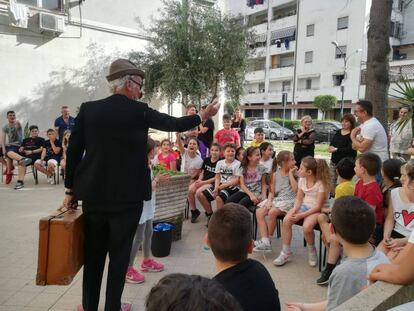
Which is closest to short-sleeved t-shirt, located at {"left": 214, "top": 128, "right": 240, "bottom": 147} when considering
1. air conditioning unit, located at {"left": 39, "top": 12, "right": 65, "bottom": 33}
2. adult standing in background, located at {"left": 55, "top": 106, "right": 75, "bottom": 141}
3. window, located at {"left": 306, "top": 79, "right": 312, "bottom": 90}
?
adult standing in background, located at {"left": 55, "top": 106, "right": 75, "bottom": 141}

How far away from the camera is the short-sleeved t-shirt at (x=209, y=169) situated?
18.9ft

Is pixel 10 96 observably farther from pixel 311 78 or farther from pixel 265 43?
pixel 265 43

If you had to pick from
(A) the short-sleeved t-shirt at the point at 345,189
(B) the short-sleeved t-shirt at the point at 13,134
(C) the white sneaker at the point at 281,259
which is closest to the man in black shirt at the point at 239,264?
(A) the short-sleeved t-shirt at the point at 345,189

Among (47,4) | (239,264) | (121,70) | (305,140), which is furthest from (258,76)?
(239,264)

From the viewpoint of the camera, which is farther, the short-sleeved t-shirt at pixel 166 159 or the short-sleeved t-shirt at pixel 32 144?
the short-sleeved t-shirt at pixel 32 144

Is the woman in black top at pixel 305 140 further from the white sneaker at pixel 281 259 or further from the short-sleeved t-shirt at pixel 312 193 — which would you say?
the white sneaker at pixel 281 259

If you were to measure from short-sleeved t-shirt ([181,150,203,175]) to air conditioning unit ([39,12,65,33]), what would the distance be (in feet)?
30.2

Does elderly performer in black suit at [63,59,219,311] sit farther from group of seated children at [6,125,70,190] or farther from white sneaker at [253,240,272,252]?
group of seated children at [6,125,70,190]

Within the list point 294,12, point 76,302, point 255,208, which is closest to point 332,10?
point 294,12

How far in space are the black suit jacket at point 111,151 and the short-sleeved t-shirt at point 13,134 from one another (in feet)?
24.6

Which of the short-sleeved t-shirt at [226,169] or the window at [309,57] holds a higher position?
the window at [309,57]

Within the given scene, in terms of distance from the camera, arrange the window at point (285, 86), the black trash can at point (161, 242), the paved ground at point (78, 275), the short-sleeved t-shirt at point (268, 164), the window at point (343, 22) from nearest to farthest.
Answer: the paved ground at point (78, 275) → the black trash can at point (161, 242) → the short-sleeved t-shirt at point (268, 164) → the window at point (343, 22) → the window at point (285, 86)

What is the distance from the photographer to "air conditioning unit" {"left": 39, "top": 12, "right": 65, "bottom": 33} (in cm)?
1234

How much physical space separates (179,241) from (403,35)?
3847 centimetres
